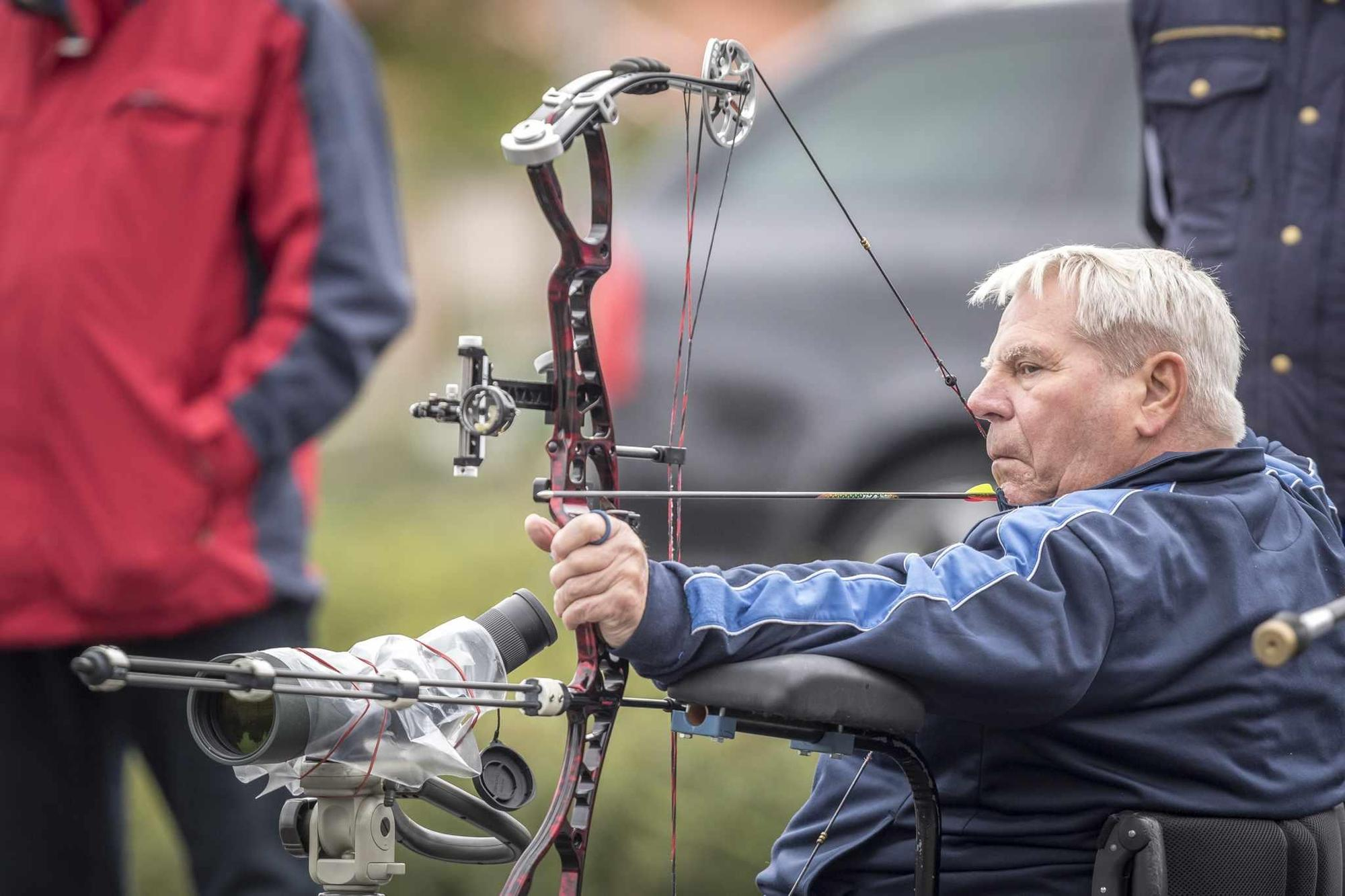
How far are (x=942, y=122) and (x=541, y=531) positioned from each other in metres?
3.84

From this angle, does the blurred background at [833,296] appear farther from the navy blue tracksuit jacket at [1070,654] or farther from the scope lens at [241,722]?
the scope lens at [241,722]

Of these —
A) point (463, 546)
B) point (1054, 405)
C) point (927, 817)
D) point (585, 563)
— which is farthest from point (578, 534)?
point (463, 546)

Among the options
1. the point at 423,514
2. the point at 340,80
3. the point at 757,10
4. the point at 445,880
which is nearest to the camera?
the point at 340,80

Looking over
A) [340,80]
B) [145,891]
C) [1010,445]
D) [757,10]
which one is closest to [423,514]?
[145,891]

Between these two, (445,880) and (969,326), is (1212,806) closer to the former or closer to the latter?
(445,880)

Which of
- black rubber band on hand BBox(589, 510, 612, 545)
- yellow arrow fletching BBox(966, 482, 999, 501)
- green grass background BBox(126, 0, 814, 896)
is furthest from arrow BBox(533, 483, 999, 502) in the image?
green grass background BBox(126, 0, 814, 896)

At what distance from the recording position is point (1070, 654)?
2.54 meters

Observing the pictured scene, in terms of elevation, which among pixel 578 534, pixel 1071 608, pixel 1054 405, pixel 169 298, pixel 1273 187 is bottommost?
pixel 1071 608

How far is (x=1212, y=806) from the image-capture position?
2.68m

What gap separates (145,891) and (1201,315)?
3472mm

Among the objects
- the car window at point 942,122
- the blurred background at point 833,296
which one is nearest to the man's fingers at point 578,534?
the blurred background at point 833,296

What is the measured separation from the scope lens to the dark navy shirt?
6.39 feet

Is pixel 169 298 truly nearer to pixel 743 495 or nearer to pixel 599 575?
pixel 743 495

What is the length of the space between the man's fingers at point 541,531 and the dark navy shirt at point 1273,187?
5.37 feet
